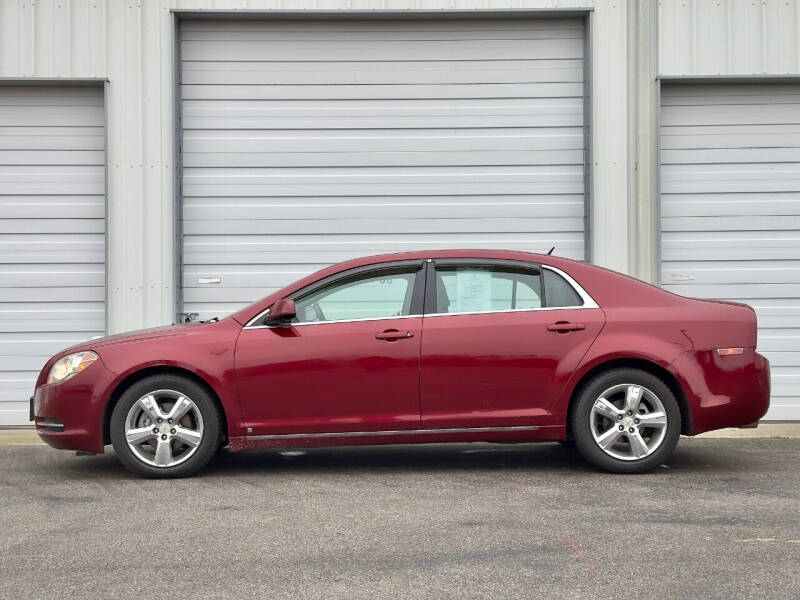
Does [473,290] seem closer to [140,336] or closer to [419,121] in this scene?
[140,336]

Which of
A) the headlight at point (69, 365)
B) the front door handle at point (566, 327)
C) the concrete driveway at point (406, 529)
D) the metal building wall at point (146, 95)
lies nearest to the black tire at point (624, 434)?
the concrete driveway at point (406, 529)

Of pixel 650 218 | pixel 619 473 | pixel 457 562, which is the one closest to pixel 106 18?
pixel 650 218

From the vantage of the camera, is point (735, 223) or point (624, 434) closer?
point (624, 434)

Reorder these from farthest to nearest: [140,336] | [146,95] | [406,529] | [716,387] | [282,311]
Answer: [146,95] < [140,336] < [716,387] < [282,311] < [406,529]

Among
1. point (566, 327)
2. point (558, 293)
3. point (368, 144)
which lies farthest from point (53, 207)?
point (566, 327)

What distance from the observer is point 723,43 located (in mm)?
11750

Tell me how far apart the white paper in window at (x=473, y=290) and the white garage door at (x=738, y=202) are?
14.3ft

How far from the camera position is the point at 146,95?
11633mm

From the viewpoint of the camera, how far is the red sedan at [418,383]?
7609 mm

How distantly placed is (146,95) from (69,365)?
15.0 feet

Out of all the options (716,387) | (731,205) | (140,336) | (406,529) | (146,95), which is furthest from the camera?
(731,205)

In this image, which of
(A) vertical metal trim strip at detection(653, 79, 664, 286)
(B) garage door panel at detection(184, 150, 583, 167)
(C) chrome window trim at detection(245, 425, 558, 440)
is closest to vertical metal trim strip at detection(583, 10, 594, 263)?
(B) garage door panel at detection(184, 150, 583, 167)

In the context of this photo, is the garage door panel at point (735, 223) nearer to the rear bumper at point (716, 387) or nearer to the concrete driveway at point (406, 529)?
the concrete driveway at point (406, 529)

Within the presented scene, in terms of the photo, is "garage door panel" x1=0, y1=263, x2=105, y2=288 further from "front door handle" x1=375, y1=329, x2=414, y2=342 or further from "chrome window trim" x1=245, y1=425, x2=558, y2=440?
"front door handle" x1=375, y1=329, x2=414, y2=342
